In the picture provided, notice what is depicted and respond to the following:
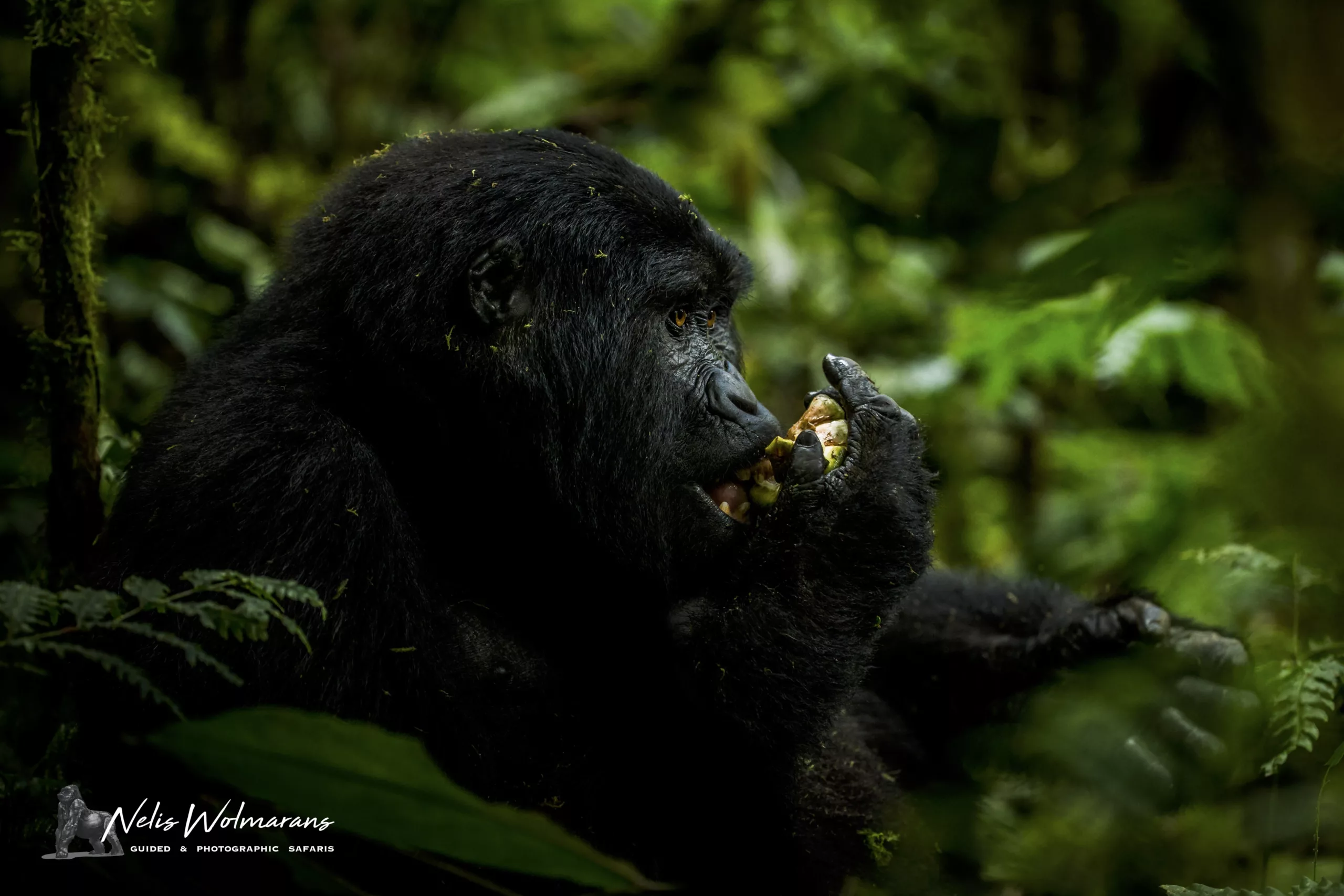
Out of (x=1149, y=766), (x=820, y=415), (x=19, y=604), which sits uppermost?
(x=820, y=415)

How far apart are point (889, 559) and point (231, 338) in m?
1.93

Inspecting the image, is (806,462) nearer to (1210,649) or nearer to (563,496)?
(563,496)

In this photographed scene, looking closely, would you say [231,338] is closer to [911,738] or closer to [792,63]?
[911,738]

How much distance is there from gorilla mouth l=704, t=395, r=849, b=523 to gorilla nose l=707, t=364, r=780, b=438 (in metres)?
0.05

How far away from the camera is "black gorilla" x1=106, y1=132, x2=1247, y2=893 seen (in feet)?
8.14

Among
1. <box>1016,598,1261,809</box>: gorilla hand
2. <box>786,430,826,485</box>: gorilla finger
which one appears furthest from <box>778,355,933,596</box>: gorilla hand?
<box>1016,598,1261,809</box>: gorilla hand

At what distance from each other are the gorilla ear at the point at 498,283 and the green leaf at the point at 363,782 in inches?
55.7

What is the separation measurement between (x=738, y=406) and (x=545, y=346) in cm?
54

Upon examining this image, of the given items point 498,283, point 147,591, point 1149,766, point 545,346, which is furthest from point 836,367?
point 147,591

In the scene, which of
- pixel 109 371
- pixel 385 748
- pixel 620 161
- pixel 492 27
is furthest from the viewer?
pixel 492 27

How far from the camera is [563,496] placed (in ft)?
9.04

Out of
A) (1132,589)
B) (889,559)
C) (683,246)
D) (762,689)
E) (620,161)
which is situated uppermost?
(620,161)

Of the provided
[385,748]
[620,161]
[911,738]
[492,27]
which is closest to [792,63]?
[492,27]

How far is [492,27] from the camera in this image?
873 cm
